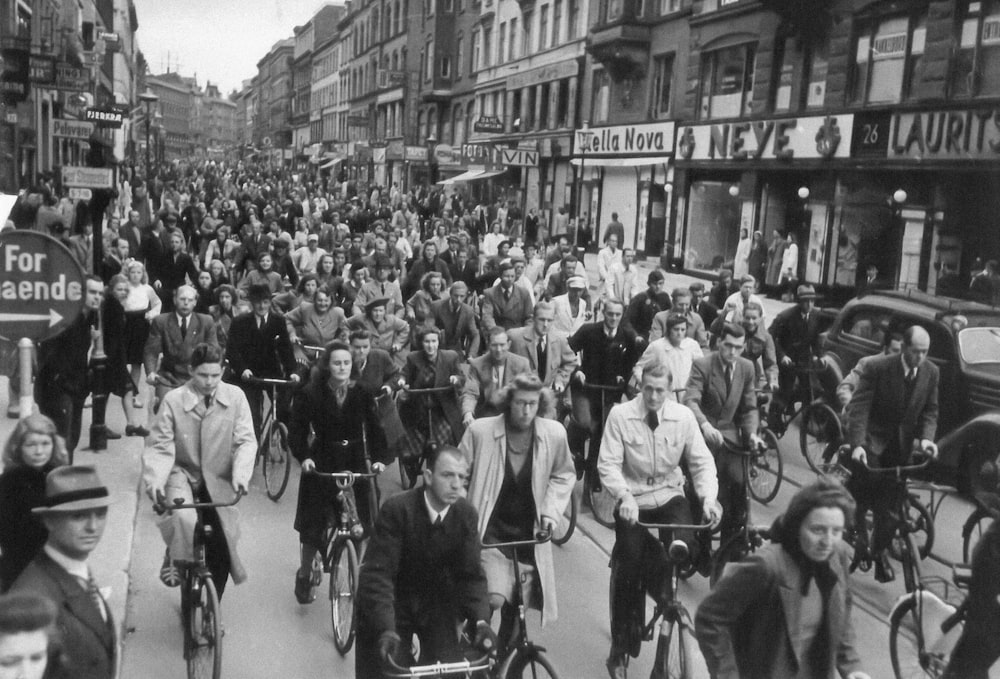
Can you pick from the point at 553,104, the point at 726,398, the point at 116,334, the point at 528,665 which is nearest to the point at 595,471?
the point at 726,398

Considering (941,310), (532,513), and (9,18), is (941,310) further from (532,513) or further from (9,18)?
(9,18)

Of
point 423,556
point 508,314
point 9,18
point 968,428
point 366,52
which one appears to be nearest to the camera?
point 423,556

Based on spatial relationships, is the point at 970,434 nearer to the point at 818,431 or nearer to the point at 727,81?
the point at 818,431

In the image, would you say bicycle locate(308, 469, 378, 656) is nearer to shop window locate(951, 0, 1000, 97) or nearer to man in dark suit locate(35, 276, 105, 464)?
man in dark suit locate(35, 276, 105, 464)

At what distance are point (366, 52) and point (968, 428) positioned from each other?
80.8 metres

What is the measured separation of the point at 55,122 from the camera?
15.7 meters

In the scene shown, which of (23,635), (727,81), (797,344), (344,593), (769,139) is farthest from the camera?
(727,81)

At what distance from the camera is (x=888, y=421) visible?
7914 mm

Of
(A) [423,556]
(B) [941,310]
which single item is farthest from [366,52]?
(A) [423,556]

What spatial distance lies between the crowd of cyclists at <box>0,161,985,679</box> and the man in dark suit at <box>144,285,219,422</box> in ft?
0.07

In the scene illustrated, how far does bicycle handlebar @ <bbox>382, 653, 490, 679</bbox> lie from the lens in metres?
4.16

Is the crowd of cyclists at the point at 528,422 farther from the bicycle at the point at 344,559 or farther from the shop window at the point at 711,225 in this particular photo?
the shop window at the point at 711,225

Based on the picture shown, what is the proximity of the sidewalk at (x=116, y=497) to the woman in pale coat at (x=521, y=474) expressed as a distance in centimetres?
224

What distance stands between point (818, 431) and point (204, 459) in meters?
7.35
